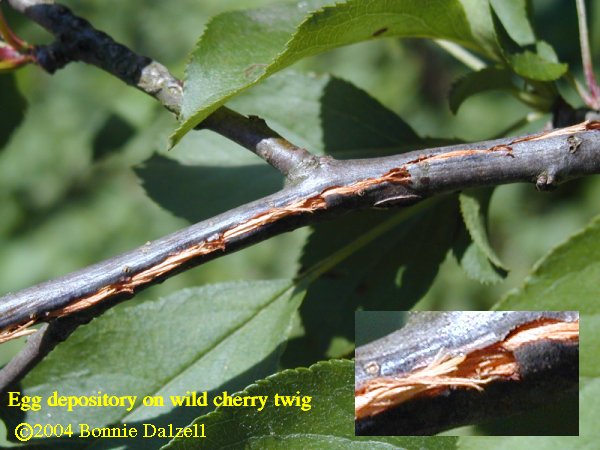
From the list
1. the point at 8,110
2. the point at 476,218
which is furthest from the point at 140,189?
the point at 476,218

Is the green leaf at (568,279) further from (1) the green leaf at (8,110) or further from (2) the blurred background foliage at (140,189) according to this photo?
(2) the blurred background foliage at (140,189)

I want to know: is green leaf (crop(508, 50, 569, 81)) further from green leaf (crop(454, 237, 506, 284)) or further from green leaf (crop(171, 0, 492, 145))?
green leaf (crop(454, 237, 506, 284))

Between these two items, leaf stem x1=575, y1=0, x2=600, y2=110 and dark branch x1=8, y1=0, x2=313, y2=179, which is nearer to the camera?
dark branch x1=8, y1=0, x2=313, y2=179

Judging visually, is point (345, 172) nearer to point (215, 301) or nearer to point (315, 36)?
point (315, 36)

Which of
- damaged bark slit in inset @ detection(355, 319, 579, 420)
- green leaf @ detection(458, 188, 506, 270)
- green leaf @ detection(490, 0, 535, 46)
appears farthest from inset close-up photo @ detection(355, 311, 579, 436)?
green leaf @ detection(490, 0, 535, 46)

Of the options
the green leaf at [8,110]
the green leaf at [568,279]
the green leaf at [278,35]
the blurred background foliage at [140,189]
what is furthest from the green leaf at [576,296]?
the blurred background foliage at [140,189]
